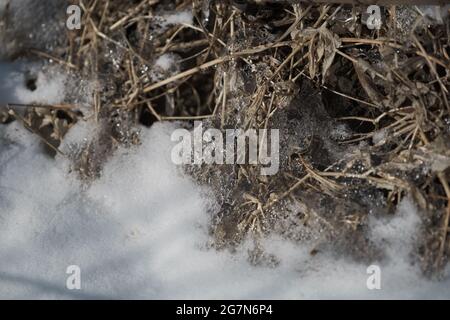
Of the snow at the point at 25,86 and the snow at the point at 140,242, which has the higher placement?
the snow at the point at 25,86

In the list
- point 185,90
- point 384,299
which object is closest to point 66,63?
point 185,90

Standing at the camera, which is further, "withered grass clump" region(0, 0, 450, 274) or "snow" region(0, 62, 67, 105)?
"snow" region(0, 62, 67, 105)

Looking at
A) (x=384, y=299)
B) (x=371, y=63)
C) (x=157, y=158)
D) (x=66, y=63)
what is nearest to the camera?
(x=384, y=299)

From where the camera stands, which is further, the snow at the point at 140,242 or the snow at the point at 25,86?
the snow at the point at 25,86

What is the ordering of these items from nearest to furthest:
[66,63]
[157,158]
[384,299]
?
1. [384,299]
2. [157,158]
3. [66,63]
